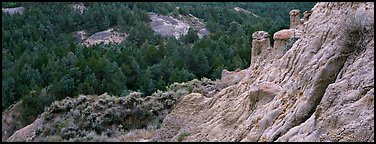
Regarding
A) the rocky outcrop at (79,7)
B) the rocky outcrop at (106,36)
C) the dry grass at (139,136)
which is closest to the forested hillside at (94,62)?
the rocky outcrop at (106,36)

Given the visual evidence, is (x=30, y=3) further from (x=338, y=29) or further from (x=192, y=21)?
(x=338, y=29)

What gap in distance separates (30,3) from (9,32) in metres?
20.2

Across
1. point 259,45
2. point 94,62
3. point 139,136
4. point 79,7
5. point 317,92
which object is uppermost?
point 317,92

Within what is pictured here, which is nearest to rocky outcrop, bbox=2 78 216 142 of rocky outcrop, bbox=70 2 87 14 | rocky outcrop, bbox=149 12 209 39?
rocky outcrop, bbox=149 12 209 39

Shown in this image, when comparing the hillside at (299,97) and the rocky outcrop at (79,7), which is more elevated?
the hillside at (299,97)

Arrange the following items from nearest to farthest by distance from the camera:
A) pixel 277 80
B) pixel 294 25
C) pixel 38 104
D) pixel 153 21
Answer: pixel 277 80, pixel 294 25, pixel 38 104, pixel 153 21

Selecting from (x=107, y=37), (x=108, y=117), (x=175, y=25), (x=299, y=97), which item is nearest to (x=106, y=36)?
(x=107, y=37)

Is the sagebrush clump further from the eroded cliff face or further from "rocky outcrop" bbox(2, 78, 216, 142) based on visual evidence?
the eroded cliff face

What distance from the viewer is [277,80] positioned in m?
10.9

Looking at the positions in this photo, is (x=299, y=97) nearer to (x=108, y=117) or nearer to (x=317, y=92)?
(x=317, y=92)

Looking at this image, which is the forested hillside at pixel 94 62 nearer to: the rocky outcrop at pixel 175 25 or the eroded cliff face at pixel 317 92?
the rocky outcrop at pixel 175 25

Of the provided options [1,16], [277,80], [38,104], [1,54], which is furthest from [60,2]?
[277,80]

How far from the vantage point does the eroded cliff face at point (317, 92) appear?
7055 millimetres

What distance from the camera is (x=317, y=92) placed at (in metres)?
8.29
